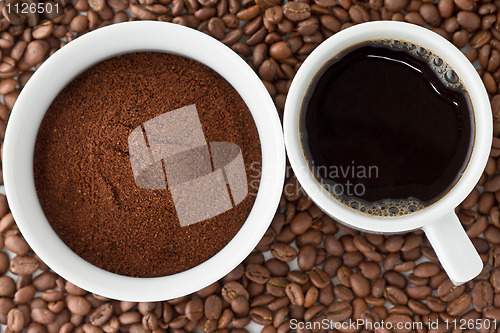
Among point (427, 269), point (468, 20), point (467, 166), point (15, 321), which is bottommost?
point (15, 321)

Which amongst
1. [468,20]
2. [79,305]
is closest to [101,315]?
[79,305]

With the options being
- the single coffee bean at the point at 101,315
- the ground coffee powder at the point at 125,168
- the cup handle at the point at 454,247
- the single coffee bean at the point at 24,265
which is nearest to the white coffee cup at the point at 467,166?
the cup handle at the point at 454,247

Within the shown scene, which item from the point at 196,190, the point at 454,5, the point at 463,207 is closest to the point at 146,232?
the point at 196,190

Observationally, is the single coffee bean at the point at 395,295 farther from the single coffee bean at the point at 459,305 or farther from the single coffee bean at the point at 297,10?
the single coffee bean at the point at 297,10

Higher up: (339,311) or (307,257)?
(307,257)

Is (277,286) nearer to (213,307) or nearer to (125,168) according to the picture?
(213,307)

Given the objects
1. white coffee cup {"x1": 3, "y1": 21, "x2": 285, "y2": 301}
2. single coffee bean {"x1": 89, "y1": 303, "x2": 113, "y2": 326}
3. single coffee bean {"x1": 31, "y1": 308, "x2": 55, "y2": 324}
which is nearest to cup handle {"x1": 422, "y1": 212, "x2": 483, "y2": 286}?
white coffee cup {"x1": 3, "y1": 21, "x2": 285, "y2": 301}
